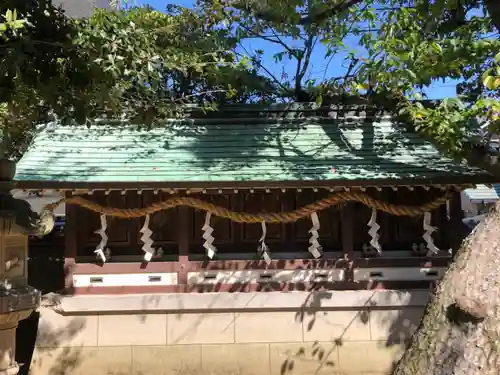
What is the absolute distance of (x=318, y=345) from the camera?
8531 mm

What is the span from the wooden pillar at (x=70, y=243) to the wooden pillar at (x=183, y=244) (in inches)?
73.3

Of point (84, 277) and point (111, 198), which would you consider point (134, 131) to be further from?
point (84, 277)

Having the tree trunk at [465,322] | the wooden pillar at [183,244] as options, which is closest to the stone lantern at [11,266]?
the wooden pillar at [183,244]

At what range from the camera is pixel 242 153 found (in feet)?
29.5

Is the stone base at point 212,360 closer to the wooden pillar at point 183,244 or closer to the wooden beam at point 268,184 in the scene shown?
the wooden pillar at point 183,244

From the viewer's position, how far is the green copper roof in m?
8.12

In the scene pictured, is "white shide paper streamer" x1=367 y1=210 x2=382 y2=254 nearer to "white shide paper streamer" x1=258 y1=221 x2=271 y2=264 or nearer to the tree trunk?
"white shide paper streamer" x1=258 y1=221 x2=271 y2=264

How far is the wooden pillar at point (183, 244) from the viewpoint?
8.56 metres

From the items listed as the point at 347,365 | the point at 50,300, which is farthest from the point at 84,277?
the point at 347,365

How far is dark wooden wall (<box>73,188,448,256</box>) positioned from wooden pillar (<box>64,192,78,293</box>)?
133 mm

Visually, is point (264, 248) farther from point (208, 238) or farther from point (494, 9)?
point (494, 9)

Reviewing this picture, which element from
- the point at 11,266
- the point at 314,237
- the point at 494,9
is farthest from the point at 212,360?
the point at 494,9

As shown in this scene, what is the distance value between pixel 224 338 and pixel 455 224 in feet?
14.9

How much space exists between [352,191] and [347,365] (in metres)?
3.01
